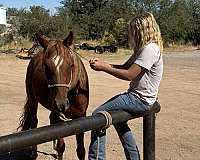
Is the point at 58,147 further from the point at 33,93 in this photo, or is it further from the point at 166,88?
the point at 166,88

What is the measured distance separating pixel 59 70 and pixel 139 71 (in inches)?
36.9

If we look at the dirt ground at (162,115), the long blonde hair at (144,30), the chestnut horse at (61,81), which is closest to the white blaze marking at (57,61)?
the chestnut horse at (61,81)

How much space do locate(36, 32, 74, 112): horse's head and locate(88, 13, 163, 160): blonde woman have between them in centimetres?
54

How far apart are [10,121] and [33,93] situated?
2504 millimetres

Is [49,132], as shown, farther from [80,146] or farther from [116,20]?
[116,20]

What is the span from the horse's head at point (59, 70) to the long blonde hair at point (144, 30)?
0.84m

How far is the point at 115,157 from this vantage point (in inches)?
249

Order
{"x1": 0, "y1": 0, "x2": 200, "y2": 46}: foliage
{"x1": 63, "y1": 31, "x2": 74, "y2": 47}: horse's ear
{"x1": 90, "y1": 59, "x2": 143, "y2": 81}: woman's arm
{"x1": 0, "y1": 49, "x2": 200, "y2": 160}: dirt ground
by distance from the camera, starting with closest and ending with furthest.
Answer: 1. {"x1": 90, "y1": 59, "x2": 143, "y2": 81}: woman's arm
2. {"x1": 63, "y1": 31, "x2": 74, "y2": 47}: horse's ear
3. {"x1": 0, "y1": 49, "x2": 200, "y2": 160}: dirt ground
4. {"x1": 0, "y1": 0, "x2": 200, "y2": 46}: foliage

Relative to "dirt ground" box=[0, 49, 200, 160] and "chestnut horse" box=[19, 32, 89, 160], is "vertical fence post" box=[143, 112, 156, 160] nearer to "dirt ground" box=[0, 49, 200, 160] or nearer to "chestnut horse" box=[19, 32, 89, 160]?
"chestnut horse" box=[19, 32, 89, 160]

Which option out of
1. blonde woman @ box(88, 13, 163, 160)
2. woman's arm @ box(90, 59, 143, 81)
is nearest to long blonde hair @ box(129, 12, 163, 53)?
blonde woman @ box(88, 13, 163, 160)

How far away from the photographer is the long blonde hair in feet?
11.8

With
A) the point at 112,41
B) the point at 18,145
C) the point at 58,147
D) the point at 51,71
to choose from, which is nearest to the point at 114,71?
the point at 51,71

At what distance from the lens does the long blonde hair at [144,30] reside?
361cm

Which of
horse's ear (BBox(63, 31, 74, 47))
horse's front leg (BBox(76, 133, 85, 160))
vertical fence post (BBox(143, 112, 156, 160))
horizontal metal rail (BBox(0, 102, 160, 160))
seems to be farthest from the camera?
horse's front leg (BBox(76, 133, 85, 160))
